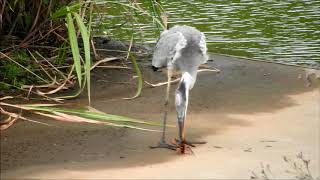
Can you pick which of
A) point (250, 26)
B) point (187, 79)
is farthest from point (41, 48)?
point (250, 26)

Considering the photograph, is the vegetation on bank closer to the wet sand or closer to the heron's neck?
the wet sand

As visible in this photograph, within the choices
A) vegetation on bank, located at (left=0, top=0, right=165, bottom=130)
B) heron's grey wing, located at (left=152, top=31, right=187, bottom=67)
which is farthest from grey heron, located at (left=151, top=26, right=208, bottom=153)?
vegetation on bank, located at (left=0, top=0, right=165, bottom=130)

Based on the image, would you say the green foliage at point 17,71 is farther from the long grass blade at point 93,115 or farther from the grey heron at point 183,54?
the grey heron at point 183,54

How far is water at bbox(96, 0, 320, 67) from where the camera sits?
9.51 m

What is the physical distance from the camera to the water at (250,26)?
9508 millimetres

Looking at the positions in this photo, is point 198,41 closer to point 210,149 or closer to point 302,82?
point 210,149

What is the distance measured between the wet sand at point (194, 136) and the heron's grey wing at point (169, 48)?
530 millimetres

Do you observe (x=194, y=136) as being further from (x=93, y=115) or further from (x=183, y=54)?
(x=93, y=115)

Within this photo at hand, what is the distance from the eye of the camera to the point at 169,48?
6.52 meters

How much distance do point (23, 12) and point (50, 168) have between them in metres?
2.67

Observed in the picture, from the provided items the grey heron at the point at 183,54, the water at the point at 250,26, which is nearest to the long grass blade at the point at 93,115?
the grey heron at the point at 183,54

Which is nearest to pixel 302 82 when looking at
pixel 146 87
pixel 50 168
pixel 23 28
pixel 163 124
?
pixel 146 87

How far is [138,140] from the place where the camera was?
20.2 feet

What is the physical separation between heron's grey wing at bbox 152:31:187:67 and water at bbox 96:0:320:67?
1846mm
